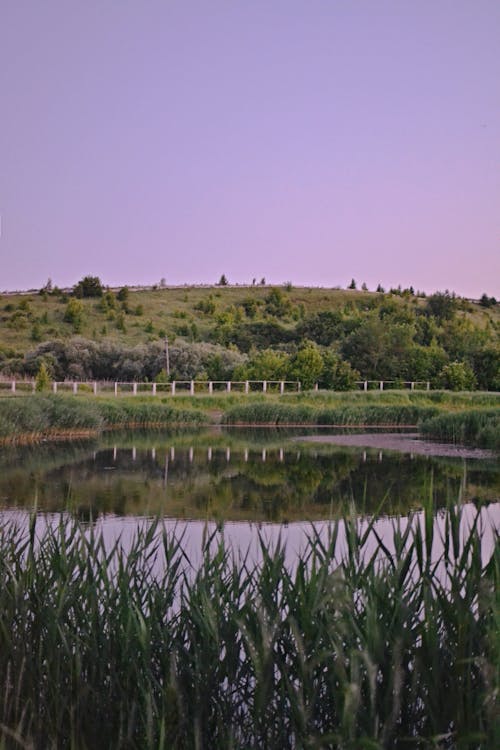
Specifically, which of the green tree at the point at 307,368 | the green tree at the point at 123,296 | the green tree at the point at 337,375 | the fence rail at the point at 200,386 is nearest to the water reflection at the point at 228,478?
the fence rail at the point at 200,386

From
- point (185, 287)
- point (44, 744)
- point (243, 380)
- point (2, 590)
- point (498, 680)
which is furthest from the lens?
point (185, 287)

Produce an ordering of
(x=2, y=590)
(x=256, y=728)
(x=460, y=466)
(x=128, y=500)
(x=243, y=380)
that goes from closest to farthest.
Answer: (x=256, y=728) < (x=2, y=590) < (x=128, y=500) < (x=460, y=466) < (x=243, y=380)

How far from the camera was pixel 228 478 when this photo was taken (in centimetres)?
1614

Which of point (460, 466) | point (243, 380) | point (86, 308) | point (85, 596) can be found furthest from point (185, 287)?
point (85, 596)

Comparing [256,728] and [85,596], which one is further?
[85,596]

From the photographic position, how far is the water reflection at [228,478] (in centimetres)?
1232

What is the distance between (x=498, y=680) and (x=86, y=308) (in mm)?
64366

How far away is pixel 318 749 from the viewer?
2.70m

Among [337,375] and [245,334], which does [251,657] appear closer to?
[337,375]

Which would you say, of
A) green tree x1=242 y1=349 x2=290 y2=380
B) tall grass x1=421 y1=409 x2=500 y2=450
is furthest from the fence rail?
tall grass x1=421 y1=409 x2=500 y2=450

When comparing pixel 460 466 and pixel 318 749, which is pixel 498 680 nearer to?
pixel 318 749

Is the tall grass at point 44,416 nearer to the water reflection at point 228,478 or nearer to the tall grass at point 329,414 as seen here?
the water reflection at point 228,478

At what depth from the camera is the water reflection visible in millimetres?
12320

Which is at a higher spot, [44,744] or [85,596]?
[85,596]
